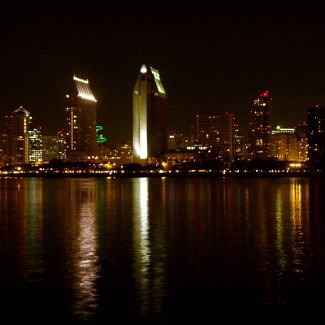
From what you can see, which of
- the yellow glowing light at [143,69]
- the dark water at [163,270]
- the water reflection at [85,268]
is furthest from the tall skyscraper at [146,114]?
the dark water at [163,270]

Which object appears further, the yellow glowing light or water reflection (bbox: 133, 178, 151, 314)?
the yellow glowing light

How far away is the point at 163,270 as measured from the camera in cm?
1798

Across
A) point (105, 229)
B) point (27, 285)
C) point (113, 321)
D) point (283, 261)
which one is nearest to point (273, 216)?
point (105, 229)

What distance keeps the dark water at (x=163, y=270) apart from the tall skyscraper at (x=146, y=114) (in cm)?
15305

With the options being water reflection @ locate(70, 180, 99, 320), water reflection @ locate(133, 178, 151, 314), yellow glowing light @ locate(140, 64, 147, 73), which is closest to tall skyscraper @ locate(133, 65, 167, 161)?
yellow glowing light @ locate(140, 64, 147, 73)

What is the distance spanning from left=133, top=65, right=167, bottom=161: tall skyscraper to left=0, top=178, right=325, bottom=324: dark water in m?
153

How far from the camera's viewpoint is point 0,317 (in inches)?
515

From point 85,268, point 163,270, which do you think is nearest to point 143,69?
point 85,268

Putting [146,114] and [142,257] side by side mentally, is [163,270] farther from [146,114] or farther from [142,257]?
[146,114]

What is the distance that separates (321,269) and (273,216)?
53.6ft

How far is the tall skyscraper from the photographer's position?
18500cm

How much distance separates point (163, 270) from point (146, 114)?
167 metres

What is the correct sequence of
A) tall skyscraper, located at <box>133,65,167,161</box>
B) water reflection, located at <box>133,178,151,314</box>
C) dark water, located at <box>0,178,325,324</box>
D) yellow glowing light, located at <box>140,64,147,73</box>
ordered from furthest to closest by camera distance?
tall skyscraper, located at <box>133,65,167,161</box> → yellow glowing light, located at <box>140,64,147,73</box> → water reflection, located at <box>133,178,151,314</box> → dark water, located at <box>0,178,325,324</box>

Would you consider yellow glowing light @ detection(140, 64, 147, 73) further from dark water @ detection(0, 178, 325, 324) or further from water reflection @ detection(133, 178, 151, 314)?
dark water @ detection(0, 178, 325, 324)
